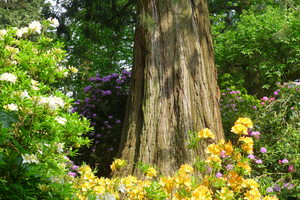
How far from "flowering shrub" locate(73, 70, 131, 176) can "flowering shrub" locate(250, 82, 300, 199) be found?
8.23 ft

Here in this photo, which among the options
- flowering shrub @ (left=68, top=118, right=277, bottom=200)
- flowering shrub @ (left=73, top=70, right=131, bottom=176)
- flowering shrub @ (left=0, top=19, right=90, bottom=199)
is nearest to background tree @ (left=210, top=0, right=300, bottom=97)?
flowering shrub @ (left=73, top=70, right=131, bottom=176)

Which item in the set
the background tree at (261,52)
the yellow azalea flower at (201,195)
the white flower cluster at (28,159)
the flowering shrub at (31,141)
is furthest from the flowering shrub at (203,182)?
the background tree at (261,52)

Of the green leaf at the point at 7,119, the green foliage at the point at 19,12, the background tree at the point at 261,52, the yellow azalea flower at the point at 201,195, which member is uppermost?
the green foliage at the point at 19,12

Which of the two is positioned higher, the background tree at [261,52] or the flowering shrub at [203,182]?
the background tree at [261,52]

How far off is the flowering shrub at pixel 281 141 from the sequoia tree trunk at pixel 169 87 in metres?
1.13

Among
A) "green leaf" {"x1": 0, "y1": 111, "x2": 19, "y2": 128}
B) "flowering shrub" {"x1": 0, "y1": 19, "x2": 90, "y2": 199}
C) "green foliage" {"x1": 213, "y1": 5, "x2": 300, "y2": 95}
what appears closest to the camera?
"green leaf" {"x1": 0, "y1": 111, "x2": 19, "y2": 128}

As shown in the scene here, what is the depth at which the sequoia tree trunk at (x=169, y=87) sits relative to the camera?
3.53m

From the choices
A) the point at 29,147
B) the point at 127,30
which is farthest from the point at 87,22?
the point at 29,147

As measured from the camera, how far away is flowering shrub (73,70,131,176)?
5652 millimetres

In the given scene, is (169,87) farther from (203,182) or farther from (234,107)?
(234,107)

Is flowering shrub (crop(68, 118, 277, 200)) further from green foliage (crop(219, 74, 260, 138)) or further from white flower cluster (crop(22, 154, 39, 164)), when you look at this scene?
green foliage (crop(219, 74, 260, 138))

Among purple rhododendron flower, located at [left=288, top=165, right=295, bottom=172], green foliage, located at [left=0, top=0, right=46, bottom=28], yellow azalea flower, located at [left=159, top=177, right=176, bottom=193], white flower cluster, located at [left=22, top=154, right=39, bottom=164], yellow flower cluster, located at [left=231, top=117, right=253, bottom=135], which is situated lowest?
yellow azalea flower, located at [left=159, top=177, right=176, bottom=193]

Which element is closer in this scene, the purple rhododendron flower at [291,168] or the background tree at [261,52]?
the purple rhododendron flower at [291,168]

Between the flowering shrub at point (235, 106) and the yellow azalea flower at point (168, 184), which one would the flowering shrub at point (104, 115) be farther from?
the yellow azalea flower at point (168, 184)
